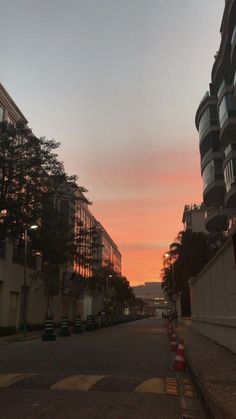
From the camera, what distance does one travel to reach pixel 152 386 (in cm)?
1015

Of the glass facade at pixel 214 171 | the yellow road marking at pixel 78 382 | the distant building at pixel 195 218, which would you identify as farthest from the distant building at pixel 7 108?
the distant building at pixel 195 218

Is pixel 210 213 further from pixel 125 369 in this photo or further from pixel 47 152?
pixel 125 369

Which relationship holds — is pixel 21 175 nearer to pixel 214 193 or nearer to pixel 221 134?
pixel 221 134

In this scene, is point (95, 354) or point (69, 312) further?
point (69, 312)

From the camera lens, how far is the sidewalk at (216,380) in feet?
22.8

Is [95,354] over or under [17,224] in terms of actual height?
under

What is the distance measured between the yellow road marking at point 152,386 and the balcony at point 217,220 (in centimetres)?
4592

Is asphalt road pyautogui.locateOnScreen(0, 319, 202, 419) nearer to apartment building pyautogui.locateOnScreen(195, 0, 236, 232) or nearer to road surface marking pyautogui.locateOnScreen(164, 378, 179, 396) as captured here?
road surface marking pyautogui.locateOnScreen(164, 378, 179, 396)

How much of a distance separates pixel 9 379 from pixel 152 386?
3.33 metres

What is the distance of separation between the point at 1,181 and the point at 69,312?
47.1 m

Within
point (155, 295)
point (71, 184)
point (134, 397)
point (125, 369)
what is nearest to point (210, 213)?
point (71, 184)

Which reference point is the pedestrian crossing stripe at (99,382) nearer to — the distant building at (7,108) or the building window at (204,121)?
the distant building at (7,108)

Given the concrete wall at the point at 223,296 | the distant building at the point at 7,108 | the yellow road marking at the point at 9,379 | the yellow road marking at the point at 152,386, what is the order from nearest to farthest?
the yellow road marking at the point at 152,386, the yellow road marking at the point at 9,379, the concrete wall at the point at 223,296, the distant building at the point at 7,108

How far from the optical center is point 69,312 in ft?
240
